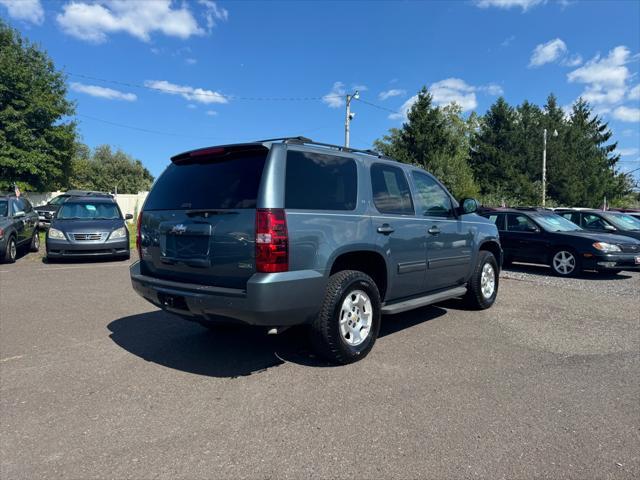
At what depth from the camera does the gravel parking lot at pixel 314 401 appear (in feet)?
8.80

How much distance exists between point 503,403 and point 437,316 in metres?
2.74

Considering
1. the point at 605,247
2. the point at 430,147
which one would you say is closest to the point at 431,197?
the point at 605,247

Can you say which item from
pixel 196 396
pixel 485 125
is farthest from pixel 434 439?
pixel 485 125

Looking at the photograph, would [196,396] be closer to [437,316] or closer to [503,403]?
[503,403]

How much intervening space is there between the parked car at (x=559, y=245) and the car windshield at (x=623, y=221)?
95.3 inches

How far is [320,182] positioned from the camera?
4.10 metres

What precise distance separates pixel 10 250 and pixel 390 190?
10.2m

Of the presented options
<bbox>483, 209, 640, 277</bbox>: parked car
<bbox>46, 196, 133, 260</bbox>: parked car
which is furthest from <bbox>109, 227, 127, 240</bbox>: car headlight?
<bbox>483, 209, 640, 277</bbox>: parked car

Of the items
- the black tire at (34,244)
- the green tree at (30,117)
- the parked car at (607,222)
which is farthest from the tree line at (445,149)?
the parked car at (607,222)

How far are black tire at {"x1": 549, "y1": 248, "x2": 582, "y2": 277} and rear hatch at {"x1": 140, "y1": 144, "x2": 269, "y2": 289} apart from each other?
862cm

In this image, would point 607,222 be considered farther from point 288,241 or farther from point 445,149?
point 445,149

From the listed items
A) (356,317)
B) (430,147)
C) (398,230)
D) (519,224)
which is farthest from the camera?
(430,147)

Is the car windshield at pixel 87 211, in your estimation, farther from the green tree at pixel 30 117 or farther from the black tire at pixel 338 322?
the green tree at pixel 30 117

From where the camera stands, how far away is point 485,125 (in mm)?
50875
